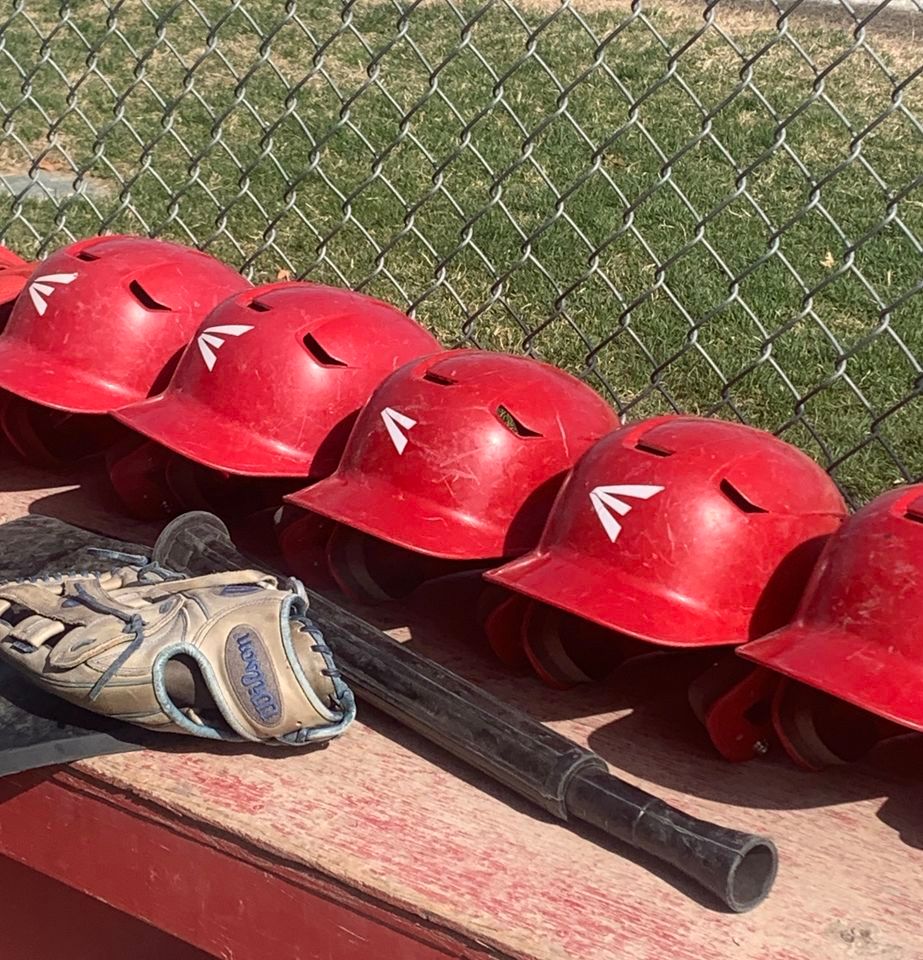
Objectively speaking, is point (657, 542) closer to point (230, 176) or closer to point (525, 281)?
point (525, 281)

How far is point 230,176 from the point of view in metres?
7.08

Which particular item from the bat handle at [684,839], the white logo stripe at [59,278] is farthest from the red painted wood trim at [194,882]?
the white logo stripe at [59,278]

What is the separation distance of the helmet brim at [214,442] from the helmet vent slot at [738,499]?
91 cm

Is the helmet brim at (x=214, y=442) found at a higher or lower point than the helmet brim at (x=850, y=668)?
lower

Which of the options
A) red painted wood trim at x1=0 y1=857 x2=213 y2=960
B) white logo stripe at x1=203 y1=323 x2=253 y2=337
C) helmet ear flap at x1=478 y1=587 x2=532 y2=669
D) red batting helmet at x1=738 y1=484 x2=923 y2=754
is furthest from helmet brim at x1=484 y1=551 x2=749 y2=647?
red painted wood trim at x1=0 y1=857 x2=213 y2=960

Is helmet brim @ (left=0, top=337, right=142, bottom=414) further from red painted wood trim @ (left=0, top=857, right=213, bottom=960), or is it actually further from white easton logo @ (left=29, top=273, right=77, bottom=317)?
red painted wood trim @ (left=0, top=857, right=213, bottom=960)

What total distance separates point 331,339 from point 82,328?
0.63 m

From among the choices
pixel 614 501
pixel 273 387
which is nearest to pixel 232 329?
pixel 273 387

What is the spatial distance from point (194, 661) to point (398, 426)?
25.1 inches

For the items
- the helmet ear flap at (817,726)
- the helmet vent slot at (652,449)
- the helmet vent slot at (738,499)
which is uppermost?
the helmet vent slot at (652,449)

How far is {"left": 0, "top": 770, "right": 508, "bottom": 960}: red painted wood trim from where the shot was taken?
2100 millimetres

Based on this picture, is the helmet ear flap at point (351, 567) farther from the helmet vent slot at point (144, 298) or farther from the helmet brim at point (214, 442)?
the helmet vent slot at point (144, 298)

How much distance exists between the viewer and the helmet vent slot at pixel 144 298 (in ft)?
10.8

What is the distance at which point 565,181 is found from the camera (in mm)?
6641
